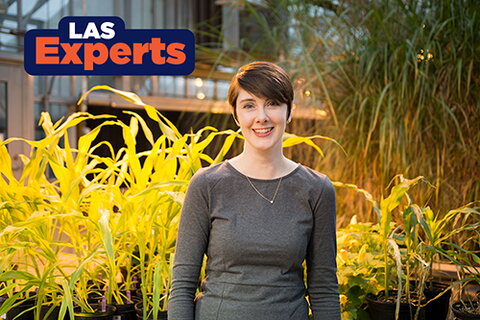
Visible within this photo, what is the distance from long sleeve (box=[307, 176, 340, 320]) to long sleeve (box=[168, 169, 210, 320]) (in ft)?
0.67

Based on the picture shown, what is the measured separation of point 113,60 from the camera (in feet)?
11.1

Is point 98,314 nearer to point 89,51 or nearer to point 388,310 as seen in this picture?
point 388,310

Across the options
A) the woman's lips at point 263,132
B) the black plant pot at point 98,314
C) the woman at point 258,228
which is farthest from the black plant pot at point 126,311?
the woman's lips at point 263,132

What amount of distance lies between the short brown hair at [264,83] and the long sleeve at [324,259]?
0.62ft

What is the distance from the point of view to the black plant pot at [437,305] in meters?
1.66

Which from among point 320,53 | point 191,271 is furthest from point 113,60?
point 191,271

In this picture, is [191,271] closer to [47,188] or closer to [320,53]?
[47,188]

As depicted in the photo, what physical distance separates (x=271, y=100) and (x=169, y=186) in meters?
0.59

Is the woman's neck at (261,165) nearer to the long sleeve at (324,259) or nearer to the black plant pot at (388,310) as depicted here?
the long sleeve at (324,259)

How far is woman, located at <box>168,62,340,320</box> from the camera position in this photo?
116cm

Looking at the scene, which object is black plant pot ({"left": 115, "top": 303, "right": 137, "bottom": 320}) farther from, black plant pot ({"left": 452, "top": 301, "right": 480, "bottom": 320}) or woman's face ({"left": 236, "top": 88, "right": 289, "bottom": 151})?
black plant pot ({"left": 452, "top": 301, "right": 480, "bottom": 320})

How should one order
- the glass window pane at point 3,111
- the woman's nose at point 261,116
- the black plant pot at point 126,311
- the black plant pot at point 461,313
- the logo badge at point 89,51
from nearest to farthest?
the woman's nose at point 261,116
the black plant pot at point 461,313
the black plant pot at point 126,311
the logo badge at point 89,51
the glass window pane at point 3,111

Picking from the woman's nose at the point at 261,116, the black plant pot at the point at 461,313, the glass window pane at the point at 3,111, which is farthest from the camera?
the glass window pane at the point at 3,111

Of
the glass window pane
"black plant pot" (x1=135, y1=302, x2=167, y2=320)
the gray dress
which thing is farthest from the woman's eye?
the glass window pane
